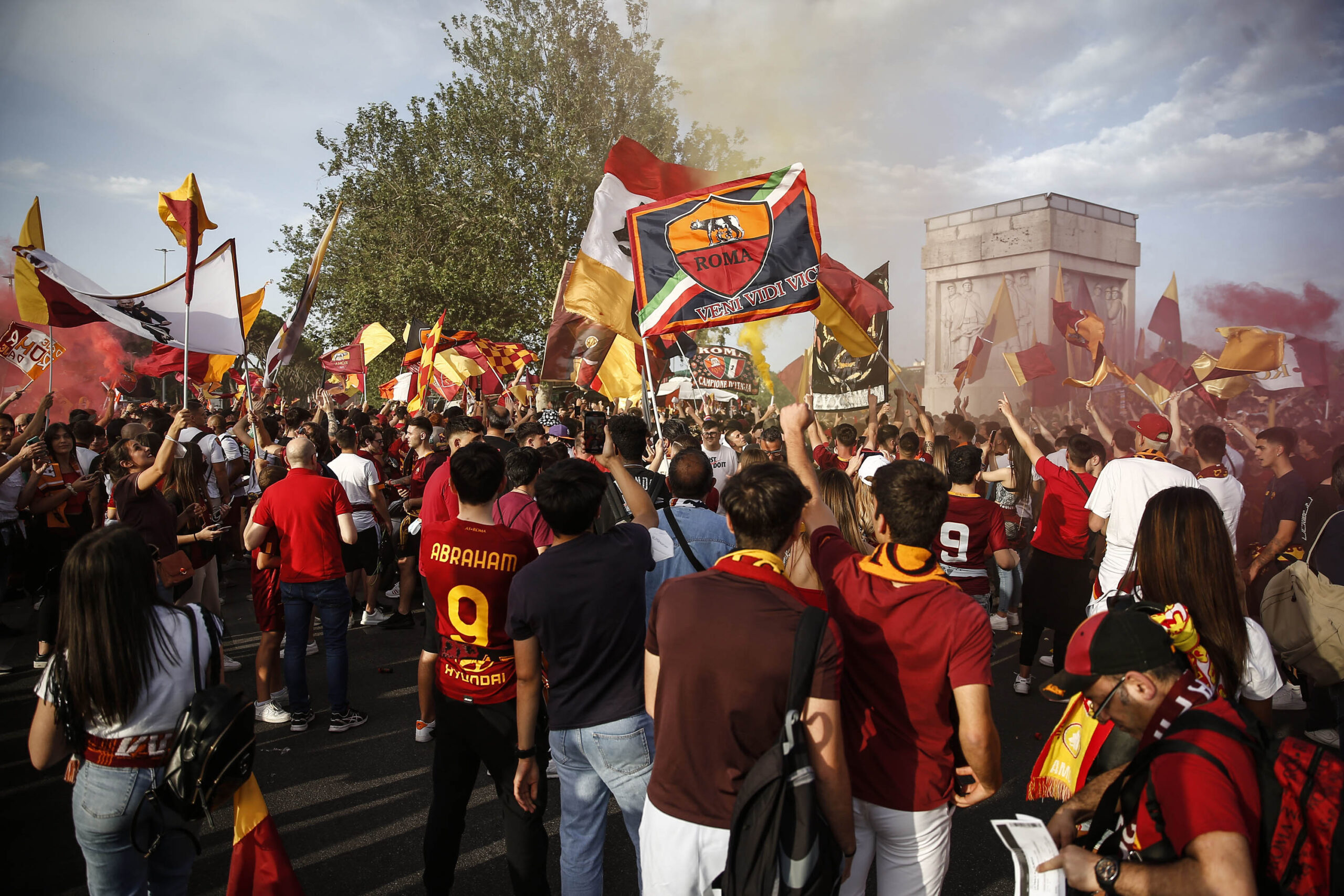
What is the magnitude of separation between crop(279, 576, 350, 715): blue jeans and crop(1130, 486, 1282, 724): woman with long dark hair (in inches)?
176

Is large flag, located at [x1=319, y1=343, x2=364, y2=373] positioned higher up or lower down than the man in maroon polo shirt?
higher up

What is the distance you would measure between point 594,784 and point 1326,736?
4.61m

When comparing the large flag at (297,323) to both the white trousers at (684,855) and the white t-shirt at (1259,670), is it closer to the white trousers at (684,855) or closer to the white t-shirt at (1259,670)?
the white trousers at (684,855)

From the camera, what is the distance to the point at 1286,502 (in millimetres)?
5297

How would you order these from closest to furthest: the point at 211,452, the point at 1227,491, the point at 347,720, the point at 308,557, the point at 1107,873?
the point at 1107,873
the point at 308,557
the point at 347,720
the point at 1227,491
the point at 211,452

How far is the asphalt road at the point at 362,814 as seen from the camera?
3.44 meters

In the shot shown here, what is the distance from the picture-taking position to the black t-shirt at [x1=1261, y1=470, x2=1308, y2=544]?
5211mm

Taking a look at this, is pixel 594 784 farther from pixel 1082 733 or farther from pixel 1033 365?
pixel 1033 365

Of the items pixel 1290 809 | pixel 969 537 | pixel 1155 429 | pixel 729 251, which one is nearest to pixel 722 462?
pixel 729 251

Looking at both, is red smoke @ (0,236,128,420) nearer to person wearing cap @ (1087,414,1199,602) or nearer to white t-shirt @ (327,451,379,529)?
white t-shirt @ (327,451,379,529)

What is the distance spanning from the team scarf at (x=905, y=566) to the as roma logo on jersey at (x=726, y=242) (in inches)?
148

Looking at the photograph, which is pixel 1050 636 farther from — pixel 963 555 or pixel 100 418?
pixel 100 418

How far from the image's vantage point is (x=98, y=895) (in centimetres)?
244

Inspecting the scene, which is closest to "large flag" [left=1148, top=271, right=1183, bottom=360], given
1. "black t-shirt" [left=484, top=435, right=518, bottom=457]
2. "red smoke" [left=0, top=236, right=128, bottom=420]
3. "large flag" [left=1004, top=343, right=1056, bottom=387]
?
"large flag" [left=1004, top=343, right=1056, bottom=387]
